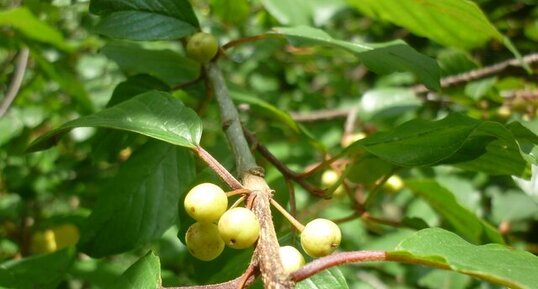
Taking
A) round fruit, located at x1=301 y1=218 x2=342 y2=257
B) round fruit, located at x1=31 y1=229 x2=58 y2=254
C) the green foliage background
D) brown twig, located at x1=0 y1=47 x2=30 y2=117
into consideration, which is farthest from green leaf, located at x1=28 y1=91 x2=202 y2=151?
round fruit, located at x1=31 y1=229 x2=58 y2=254

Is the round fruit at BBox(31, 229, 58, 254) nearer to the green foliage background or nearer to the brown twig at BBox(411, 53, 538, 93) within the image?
the green foliage background

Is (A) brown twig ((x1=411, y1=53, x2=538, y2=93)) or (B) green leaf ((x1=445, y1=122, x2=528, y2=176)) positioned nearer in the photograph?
(B) green leaf ((x1=445, y1=122, x2=528, y2=176))

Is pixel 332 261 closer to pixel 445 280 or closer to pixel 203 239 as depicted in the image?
pixel 203 239

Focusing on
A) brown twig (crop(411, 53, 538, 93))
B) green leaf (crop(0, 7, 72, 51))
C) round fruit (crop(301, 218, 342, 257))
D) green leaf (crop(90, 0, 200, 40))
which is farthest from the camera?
brown twig (crop(411, 53, 538, 93))

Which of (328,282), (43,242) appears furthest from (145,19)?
(43,242)

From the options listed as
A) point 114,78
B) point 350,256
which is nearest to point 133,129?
point 350,256
